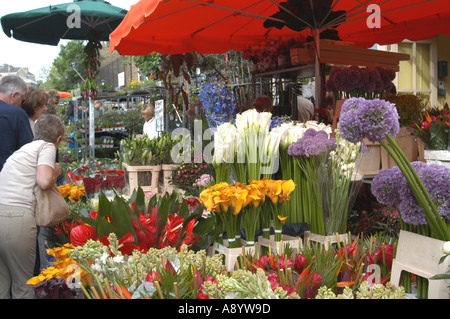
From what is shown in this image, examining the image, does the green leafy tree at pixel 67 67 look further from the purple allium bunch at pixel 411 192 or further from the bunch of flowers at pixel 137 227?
the purple allium bunch at pixel 411 192

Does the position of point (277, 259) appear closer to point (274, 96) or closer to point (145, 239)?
point (145, 239)

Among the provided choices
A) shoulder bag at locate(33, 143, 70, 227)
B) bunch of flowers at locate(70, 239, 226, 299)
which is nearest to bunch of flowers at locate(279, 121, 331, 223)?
bunch of flowers at locate(70, 239, 226, 299)

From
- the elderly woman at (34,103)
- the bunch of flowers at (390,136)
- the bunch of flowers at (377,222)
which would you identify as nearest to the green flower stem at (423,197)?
the bunch of flowers at (390,136)

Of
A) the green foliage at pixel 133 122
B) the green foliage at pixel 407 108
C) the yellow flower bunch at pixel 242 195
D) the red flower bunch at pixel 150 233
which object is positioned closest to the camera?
the red flower bunch at pixel 150 233

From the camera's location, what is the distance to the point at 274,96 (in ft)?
14.3

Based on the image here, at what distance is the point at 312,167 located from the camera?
2029mm

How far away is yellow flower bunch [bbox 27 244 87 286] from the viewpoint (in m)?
1.46

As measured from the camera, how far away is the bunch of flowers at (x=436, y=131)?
2188mm

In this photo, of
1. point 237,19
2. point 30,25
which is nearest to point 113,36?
point 237,19

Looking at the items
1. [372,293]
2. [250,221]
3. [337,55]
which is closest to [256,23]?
[337,55]

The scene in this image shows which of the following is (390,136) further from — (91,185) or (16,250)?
(91,185)

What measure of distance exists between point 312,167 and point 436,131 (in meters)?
0.71

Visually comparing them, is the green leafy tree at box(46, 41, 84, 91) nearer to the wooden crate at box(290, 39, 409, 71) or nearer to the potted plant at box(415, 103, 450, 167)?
the wooden crate at box(290, 39, 409, 71)
